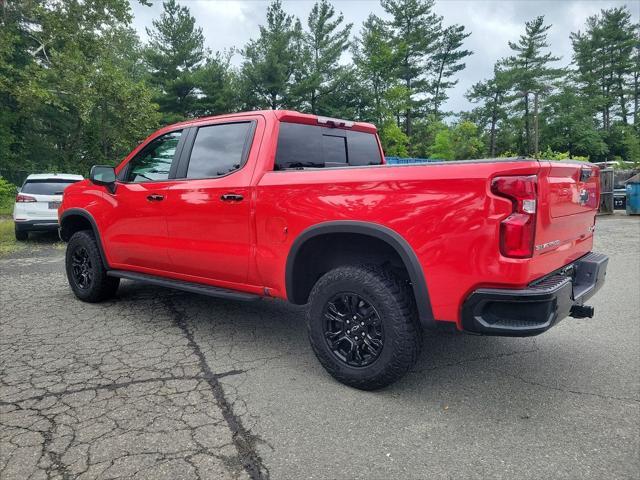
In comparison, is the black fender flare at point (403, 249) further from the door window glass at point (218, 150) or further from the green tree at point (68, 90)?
the green tree at point (68, 90)

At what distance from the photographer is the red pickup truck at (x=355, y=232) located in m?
2.38

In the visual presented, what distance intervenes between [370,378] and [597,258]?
1.91m

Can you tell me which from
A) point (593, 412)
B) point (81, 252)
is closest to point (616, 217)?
point (593, 412)

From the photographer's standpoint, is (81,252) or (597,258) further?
(81,252)

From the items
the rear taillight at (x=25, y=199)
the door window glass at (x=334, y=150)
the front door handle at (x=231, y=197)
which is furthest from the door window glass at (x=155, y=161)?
the rear taillight at (x=25, y=199)

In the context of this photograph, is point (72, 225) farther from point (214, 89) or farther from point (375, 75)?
point (375, 75)

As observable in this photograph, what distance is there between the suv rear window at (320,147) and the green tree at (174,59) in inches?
1133

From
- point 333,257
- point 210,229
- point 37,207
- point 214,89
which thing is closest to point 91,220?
point 210,229

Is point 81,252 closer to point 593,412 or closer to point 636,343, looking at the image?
point 593,412

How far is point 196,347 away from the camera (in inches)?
148

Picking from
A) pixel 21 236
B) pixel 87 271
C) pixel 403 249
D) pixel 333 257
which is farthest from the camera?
pixel 21 236

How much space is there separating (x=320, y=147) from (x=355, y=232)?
1.28 metres

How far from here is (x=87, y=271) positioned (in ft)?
16.6

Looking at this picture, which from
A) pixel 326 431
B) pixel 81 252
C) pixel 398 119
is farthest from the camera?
pixel 398 119
